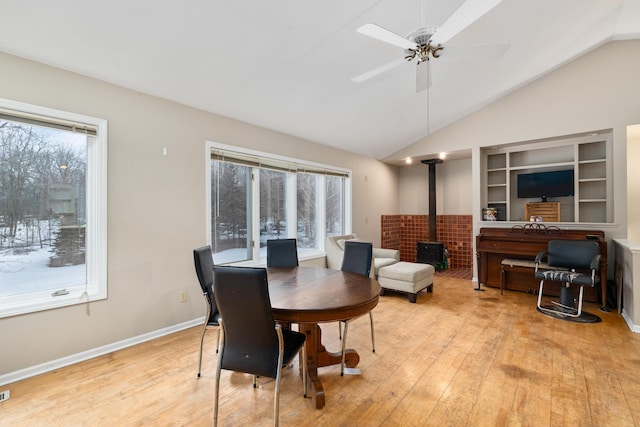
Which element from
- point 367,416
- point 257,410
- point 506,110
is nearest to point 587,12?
point 506,110

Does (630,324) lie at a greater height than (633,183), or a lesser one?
lesser

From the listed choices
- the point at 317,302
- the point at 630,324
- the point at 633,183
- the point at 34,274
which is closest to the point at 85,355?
the point at 34,274

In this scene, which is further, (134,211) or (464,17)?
(134,211)

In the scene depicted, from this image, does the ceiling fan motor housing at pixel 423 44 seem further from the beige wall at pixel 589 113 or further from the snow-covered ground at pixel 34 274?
the snow-covered ground at pixel 34 274

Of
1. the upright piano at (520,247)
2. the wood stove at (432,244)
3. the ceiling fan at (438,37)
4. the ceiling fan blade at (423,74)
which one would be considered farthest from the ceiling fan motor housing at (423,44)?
the wood stove at (432,244)

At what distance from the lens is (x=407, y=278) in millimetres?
4078

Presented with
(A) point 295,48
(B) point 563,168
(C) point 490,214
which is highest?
(A) point 295,48

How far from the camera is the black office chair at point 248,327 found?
1.53m

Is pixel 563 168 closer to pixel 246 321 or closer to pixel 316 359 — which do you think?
pixel 316 359

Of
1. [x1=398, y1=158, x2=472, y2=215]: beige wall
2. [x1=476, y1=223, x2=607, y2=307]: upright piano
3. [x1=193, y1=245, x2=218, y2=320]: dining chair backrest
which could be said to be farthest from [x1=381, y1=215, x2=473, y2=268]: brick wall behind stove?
[x1=193, y1=245, x2=218, y2=320]: dining chair backrest

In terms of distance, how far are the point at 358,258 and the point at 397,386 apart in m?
1.13

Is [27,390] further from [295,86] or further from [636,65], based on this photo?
[636,65]

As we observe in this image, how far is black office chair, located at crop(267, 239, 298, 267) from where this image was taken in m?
3.25

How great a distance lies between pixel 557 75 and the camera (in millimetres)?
4285
